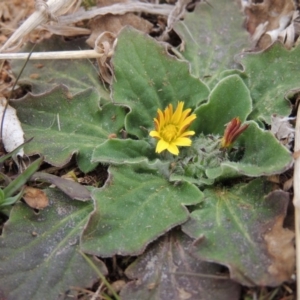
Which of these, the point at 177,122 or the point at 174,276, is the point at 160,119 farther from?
the point at 174,276

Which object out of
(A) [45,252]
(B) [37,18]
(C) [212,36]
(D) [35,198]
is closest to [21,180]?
(D) [35,198]

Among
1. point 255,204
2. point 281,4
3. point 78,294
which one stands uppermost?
point 281,4

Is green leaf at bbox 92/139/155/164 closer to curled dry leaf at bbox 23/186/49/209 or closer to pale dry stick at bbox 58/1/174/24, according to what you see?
curled dry leaf at bbox 23/186/49/209

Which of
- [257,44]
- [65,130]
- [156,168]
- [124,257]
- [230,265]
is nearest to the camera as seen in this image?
[230,265]

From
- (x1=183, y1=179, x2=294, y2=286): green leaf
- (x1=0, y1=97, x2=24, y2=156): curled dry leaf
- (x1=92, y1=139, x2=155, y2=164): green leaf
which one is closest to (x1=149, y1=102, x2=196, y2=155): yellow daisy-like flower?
(x1=92, y1=139, x2=155, y2=164): green leaf

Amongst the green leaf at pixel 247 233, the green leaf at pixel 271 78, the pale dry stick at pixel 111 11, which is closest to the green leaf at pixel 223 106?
the green leaf at pixel 271 78

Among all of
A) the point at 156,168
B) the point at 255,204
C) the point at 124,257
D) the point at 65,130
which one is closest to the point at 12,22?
the point at 65,130

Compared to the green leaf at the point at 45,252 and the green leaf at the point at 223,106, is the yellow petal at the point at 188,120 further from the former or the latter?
the green leaf at the point at 45,252

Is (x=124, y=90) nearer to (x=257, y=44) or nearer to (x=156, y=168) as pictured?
(x=156, y=168)

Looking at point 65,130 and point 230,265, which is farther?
point 65,130
